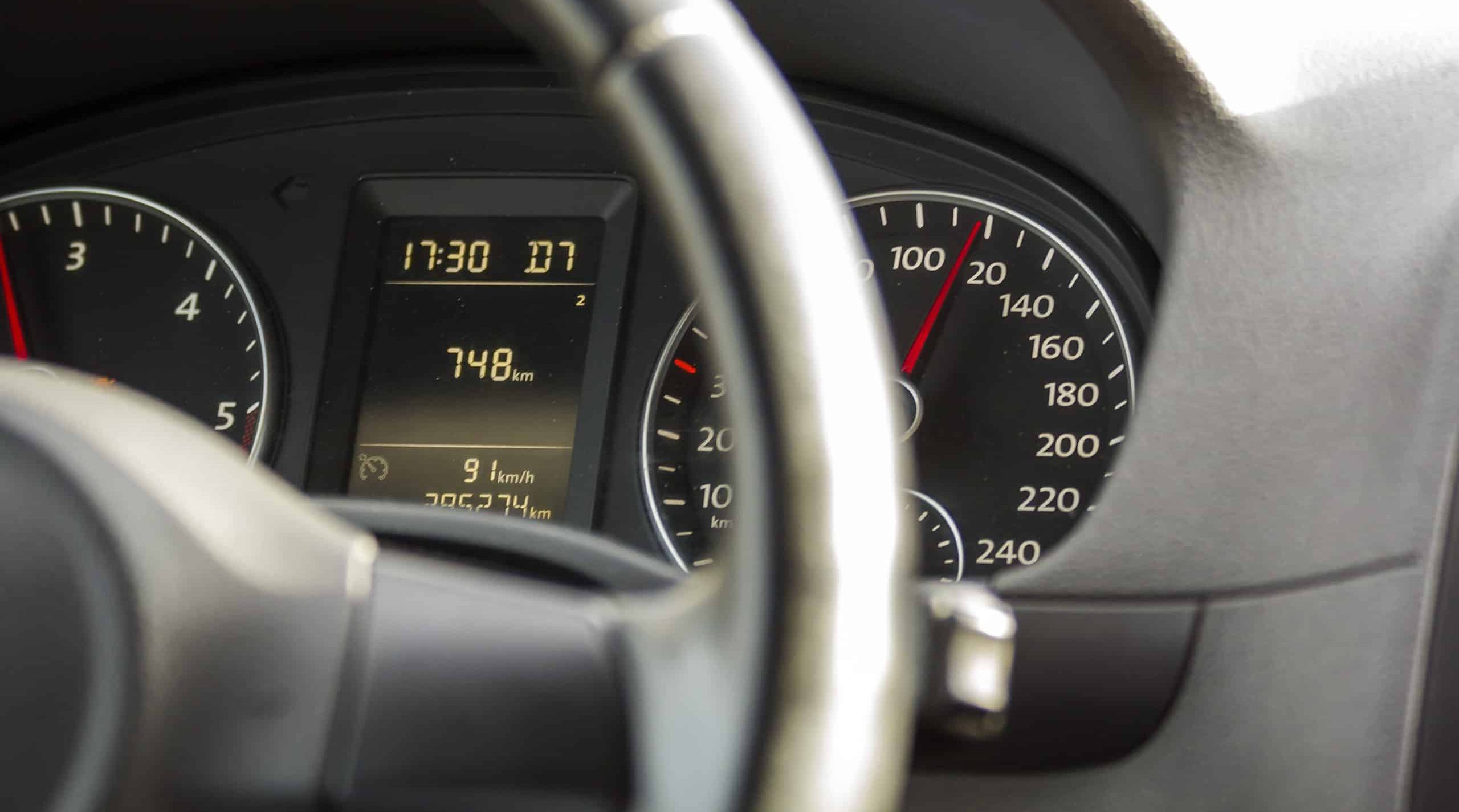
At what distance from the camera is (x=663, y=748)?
51cm

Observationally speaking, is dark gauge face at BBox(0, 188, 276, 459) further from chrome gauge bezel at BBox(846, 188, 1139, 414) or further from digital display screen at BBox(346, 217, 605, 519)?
chrome gauge bezel at BBox(846, 188, 1139, 414)

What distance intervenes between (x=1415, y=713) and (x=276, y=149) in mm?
1413

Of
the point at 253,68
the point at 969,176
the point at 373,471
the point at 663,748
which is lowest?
the point at 663,748

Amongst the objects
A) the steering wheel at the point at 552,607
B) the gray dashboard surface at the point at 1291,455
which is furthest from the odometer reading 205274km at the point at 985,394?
the steering wheel at the point at 552,607

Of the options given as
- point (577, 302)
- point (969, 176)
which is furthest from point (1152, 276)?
point (577, 302)

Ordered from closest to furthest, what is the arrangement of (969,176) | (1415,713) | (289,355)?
(1415,713)
(969,176)
(289,355)

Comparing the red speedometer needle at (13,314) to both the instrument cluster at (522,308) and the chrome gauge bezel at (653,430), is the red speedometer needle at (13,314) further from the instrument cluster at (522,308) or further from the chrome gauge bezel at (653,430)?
the chrome gauge bezel at (653,430)

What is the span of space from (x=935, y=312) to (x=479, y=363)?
1.57 feet

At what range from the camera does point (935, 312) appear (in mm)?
1683

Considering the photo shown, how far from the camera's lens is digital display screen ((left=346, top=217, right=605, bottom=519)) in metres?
1.80

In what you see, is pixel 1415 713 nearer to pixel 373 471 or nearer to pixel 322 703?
pixel 322 703

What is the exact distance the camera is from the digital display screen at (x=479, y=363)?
1801 millimetres

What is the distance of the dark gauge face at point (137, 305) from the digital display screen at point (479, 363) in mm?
140

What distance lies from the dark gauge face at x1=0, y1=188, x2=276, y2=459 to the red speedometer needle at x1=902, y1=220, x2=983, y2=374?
687mm
